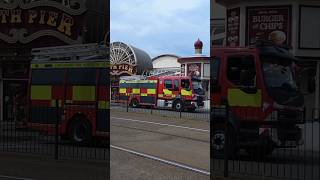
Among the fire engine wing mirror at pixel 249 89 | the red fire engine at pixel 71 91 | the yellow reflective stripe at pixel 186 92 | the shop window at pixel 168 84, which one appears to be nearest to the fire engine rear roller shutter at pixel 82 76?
the red fire engine at pixel 71 91

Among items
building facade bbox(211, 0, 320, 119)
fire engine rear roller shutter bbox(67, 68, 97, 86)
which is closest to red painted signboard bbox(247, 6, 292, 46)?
building facade bbox(211, 0, 320, 119)

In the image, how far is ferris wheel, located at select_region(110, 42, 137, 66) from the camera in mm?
2936

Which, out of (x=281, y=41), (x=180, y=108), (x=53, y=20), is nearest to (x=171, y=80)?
(x=180, y=108)

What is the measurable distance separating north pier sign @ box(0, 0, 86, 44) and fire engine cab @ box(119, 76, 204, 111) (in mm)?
552

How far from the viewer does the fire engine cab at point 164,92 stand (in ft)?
8.43

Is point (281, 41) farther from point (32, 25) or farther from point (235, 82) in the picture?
point (32, 25)

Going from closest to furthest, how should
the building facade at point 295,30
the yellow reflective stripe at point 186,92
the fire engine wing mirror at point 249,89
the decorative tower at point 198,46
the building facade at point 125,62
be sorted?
the building facade at point 295,30, the fire engine wing mirror at point 249,89, the yellow reflective stripe at point 186,92, the decorative tower at point 198,46, the building facade at point 125,62

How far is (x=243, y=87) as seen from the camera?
2.42m

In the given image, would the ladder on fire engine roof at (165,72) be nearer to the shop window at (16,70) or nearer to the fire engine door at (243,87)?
the fire engine door at (243,87)

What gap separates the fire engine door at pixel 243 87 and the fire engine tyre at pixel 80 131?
108 cm

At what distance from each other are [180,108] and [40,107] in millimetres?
1192

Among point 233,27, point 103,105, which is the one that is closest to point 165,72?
point 233,27

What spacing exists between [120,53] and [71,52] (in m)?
0.44

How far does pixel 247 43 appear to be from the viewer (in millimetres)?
2400
